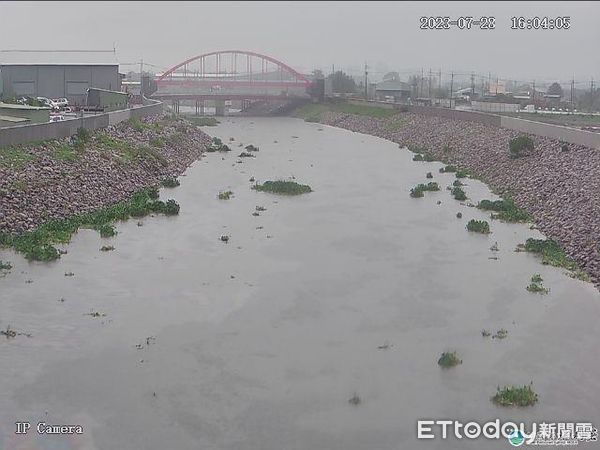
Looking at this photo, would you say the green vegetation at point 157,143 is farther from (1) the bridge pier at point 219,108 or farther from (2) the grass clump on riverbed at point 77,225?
(1) the bridge pier at point 219,108

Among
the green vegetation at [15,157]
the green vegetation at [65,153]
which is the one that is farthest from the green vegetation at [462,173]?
the green vegetation at [15,157]

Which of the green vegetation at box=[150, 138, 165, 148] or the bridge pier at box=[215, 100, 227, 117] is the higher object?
the bridge pier at box=[215, 100, 227, 117]

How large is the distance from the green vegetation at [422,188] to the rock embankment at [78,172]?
836 cm

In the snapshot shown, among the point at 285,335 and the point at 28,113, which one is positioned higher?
the point at 28,113

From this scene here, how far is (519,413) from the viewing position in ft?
28.9

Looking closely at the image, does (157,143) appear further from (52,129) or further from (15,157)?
(15,157)

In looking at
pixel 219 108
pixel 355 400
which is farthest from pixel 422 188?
pixel 219 108

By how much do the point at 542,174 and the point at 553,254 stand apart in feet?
27.7

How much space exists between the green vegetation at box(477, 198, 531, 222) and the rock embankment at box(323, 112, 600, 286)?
0.26 m

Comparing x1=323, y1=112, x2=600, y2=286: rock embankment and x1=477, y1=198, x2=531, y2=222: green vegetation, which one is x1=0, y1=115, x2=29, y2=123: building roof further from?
x1=323, y1=112, x2=600, y2=286: rock embankment

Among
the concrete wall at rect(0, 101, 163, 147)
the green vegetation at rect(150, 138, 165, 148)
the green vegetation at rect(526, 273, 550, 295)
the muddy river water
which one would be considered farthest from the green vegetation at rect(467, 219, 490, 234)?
the green vegetation at rect(150, 138, 165, 148)

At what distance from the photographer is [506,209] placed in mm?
20781

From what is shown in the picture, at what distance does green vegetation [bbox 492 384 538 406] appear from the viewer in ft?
29.5

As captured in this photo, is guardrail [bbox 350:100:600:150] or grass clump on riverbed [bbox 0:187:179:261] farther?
guardrail [bbox 350:100:600:150]
